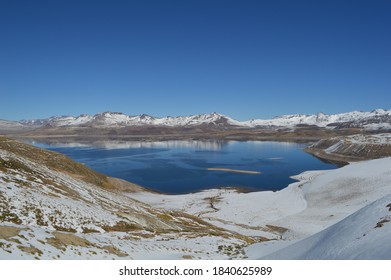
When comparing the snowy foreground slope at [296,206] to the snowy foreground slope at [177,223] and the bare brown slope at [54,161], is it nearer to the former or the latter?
the snowy foreground slope at [177,223]

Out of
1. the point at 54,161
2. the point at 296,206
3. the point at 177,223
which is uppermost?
the point at 54,161

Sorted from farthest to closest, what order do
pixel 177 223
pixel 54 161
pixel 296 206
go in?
pixel 54 161
pixel 296 206
pixel 177 223

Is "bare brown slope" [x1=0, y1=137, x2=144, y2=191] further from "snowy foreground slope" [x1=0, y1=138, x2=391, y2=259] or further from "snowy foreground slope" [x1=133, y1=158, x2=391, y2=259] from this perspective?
"snowy foreground slope" [x1=133, y1=158, x2=391, y2=259]

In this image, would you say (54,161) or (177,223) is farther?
(54,161)

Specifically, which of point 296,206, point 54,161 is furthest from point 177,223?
point 54,161

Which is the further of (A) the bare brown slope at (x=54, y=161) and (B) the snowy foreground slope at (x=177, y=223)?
(A) the bare brown slope at (x=54, y=161)

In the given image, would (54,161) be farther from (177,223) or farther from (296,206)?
(296,206)

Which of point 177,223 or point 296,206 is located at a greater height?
point 177,223

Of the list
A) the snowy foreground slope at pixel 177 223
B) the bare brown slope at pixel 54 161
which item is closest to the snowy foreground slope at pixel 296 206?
the snowy foreground slope at pixel 177 223

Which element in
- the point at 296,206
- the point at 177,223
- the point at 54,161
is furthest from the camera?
the point at 54,161

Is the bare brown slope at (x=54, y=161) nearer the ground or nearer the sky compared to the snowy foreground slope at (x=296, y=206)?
nearer the sky
